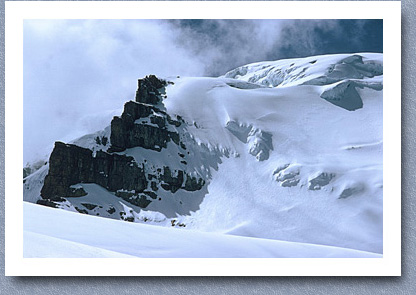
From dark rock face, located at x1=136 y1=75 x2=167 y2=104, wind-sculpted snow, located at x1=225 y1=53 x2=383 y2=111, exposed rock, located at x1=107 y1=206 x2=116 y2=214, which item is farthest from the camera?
exposed rock, located at x1=107 y1=206 x2=116 y2=214

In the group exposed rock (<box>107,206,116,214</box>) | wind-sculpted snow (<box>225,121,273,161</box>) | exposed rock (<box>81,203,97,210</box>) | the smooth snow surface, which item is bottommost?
exposed rock (<box>107,206,116,214</box>)

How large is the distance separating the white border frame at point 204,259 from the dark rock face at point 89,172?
24.1 feet

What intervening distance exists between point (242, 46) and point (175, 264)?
2.42m

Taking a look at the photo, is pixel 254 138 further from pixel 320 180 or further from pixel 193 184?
pixel 320 180

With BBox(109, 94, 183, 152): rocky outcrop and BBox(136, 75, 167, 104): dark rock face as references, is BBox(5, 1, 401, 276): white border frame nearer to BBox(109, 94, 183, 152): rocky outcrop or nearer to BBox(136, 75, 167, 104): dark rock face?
BBox(136, 75, 167, 104): dark rock face

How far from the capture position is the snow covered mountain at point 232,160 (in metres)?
6.66

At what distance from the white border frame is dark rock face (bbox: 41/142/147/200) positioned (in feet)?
24.1

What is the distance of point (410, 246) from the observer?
2934 millimetres

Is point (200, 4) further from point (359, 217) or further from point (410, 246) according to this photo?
point (359, 217)

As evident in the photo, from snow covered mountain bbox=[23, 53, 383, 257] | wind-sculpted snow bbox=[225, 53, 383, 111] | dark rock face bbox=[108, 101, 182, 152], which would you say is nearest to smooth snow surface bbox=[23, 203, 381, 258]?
snow covered mountain bbox=[23, 53, 383, 257]

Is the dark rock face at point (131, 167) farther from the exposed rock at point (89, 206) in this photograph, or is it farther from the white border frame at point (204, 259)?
the white border frame at point (204, 259)

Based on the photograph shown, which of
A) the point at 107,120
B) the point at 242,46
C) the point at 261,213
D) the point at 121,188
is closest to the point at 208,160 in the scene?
the point at 121,188

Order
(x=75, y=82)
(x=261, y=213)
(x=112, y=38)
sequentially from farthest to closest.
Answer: (x=261, y=213) < (x=75, y=82) < (x=112, y=38)

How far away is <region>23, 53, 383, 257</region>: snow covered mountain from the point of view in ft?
21.9
